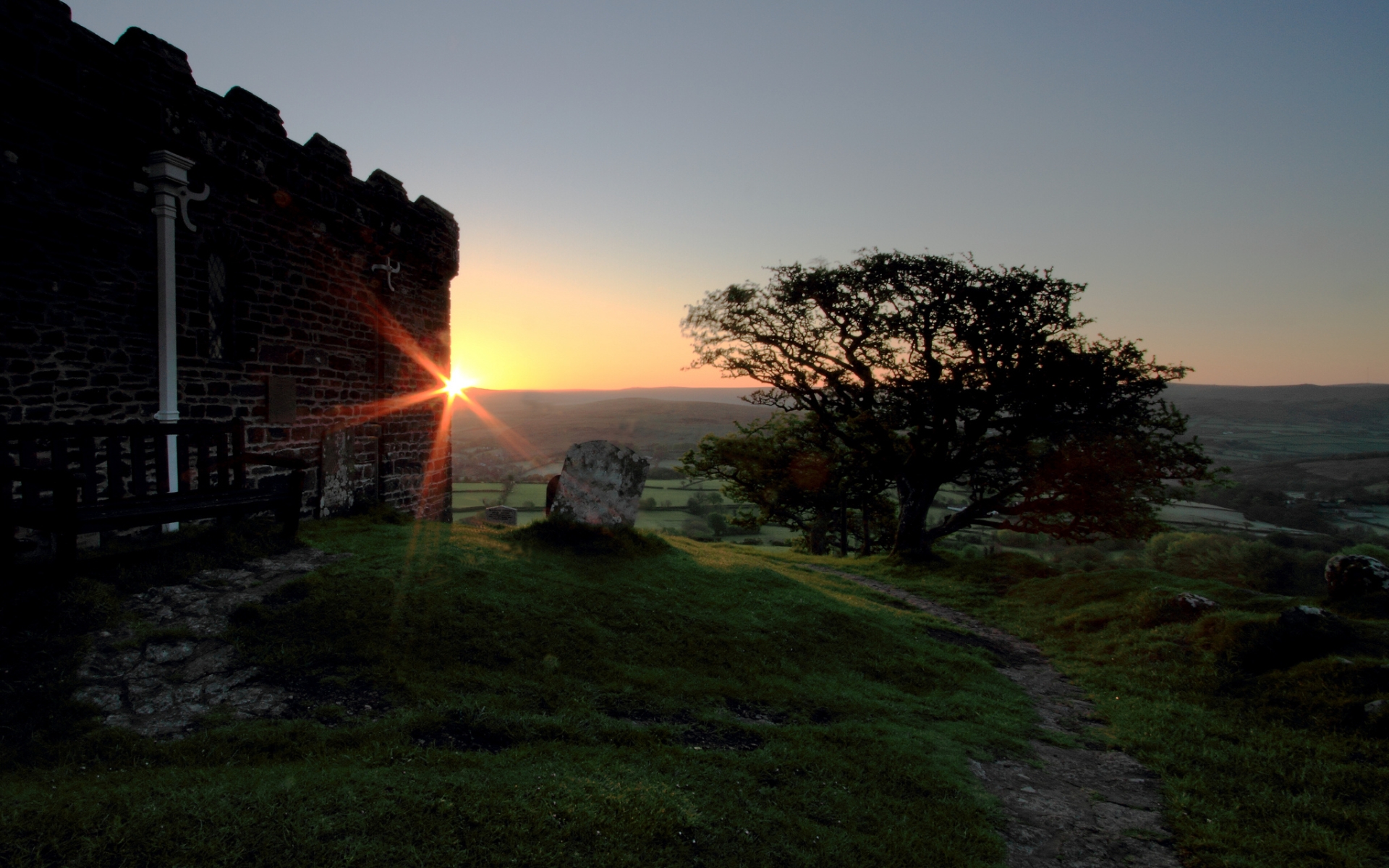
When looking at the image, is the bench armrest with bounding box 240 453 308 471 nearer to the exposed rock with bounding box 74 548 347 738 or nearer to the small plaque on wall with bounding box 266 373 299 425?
the exposed rock with bounding box 74 548 347 738

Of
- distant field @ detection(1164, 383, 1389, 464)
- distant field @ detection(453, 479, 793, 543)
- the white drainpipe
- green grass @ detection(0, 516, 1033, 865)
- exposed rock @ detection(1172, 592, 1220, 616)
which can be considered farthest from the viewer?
distant field @ detection(1164, 383, 1389, 464)

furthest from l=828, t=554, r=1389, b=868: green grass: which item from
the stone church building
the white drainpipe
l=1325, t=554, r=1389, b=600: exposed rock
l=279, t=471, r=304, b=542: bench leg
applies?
the stone church building

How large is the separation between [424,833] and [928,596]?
13.2 m

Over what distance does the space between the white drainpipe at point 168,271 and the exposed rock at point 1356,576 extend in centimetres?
1723

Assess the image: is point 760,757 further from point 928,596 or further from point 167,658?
point 928,596

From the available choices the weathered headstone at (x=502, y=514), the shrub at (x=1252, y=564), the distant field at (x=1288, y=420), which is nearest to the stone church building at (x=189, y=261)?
the weathered headstone at (x=502, y=514)

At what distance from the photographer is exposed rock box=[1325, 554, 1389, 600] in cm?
922

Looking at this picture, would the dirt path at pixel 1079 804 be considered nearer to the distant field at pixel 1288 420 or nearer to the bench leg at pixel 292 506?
the bench leg at pixel 292 506

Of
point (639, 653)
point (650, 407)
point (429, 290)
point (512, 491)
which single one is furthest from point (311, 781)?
point (650, 407)

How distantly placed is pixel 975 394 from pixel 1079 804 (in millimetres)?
13434

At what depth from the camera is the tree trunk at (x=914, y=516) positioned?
62.0 feet

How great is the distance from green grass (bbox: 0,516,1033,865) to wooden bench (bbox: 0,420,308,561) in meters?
1.24

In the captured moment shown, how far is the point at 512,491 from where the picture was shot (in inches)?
1617

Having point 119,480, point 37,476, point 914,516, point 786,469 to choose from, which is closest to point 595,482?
point 119,480
